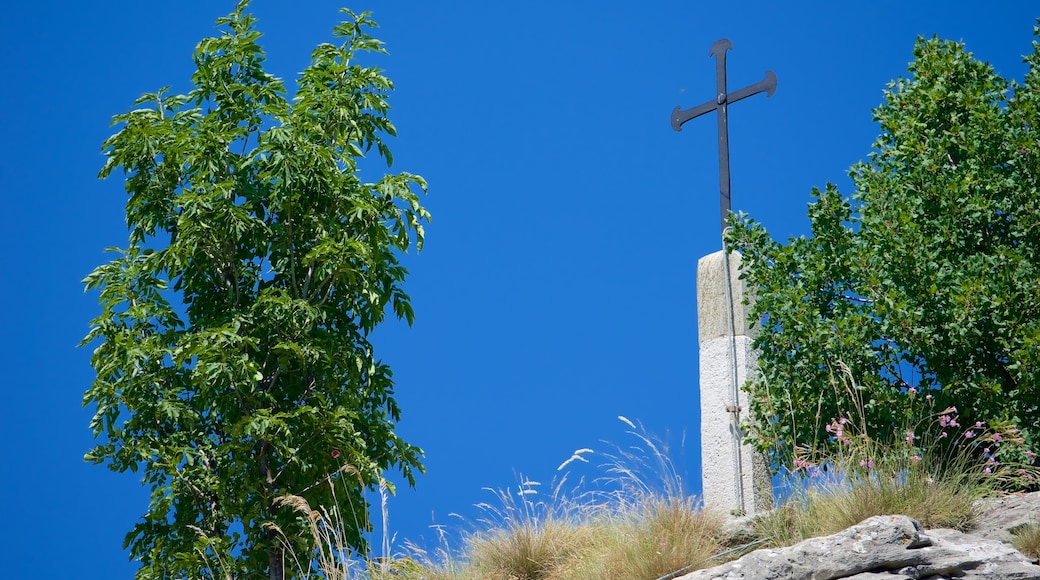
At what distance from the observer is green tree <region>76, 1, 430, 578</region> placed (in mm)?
8727

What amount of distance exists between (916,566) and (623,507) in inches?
84.0

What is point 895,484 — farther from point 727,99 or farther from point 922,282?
point 727,99

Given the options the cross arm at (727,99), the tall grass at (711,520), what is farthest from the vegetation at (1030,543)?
the cross arm at (727,99)

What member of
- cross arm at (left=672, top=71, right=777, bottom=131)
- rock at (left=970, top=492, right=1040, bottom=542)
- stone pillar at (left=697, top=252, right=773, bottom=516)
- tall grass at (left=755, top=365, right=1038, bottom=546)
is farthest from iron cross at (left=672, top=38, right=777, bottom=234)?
rock at (left=970, top=492, right=1040, bottom=542)

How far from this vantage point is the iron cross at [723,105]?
31.4 ft

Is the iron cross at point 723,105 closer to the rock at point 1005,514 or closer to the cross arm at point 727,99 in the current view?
the cross arm at point 727,99

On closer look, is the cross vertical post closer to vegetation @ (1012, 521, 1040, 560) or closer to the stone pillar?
the stone pillar

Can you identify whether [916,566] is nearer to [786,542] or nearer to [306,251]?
[786,542]

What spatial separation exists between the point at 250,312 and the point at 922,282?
17.8 feet

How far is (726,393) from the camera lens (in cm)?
894

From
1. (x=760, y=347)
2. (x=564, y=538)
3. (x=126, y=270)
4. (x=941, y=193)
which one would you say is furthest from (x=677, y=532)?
(x=126, y=270)

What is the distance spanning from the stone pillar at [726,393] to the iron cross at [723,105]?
0.62 m

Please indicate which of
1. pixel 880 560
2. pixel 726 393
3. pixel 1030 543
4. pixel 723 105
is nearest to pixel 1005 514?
pixel 1030 543

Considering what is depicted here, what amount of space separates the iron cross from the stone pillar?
24.3 inches
